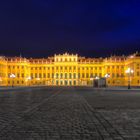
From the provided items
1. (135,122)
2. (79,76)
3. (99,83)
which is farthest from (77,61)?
(135,122)

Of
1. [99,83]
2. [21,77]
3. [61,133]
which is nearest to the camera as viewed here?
[61,133]

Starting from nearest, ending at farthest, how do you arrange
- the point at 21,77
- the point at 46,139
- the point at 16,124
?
the point at 46,139, the point at 16,124, the point at 21,77

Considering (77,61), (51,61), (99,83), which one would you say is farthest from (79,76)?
(99,83)

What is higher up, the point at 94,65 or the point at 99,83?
the point at 94,65

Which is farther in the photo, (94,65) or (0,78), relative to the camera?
(94,65)

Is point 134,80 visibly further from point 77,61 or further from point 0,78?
point 0,78

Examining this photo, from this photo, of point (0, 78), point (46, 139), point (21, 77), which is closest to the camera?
point (46, 139)

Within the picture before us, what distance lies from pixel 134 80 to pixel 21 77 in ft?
192

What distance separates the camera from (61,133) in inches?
340

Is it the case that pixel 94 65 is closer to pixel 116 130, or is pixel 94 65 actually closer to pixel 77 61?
pixel 77 61

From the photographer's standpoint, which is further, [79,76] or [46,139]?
[79,76]

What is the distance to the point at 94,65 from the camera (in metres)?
145

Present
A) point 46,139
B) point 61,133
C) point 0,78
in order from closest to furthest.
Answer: point 46,139
point 61,133
point 0,78

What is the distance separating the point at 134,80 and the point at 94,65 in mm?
29977
